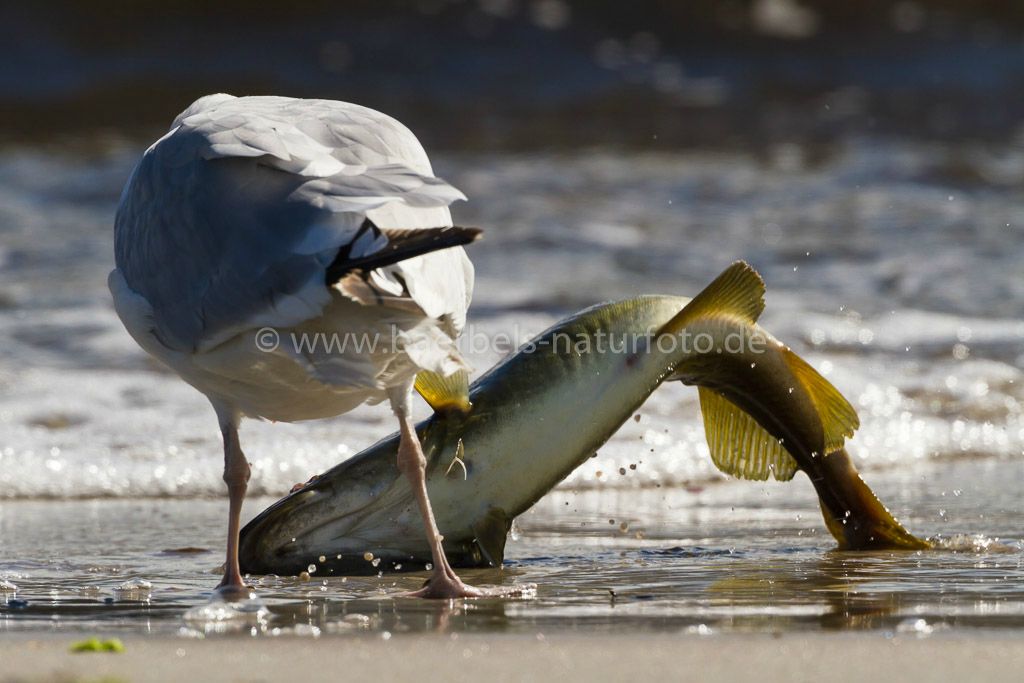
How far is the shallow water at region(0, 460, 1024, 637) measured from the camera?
3.10 meters

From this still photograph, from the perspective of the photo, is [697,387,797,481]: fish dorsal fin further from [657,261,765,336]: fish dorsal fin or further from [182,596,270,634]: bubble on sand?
[182,596,270,634]: bubble on sand

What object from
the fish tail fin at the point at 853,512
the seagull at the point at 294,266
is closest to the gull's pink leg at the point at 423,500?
the seagull at the point at 294,266

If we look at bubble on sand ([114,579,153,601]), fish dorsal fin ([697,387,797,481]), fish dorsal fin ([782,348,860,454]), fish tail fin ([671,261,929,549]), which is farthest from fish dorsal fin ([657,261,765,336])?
bubble on sand ([114,579,153,601])

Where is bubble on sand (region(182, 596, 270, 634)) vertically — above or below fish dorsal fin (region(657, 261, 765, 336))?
below

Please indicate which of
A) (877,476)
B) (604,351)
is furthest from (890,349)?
(604,351)

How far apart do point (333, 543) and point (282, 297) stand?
1079mm

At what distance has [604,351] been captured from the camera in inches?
160

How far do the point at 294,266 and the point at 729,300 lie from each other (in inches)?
59.2

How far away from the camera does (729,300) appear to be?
409 centimetres

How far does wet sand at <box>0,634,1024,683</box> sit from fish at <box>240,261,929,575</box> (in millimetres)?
1074

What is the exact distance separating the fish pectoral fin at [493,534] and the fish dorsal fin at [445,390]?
12.1 inches

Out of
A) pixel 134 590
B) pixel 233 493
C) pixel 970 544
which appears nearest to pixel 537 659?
pixel 134 590

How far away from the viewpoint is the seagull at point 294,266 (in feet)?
9.89

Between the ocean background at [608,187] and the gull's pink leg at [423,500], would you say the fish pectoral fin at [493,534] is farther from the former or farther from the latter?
the ocean background at [608,187]
